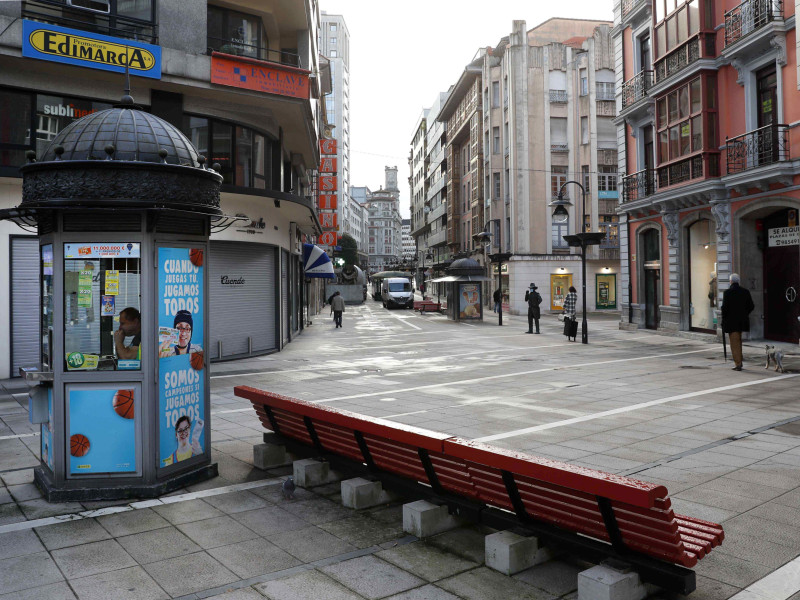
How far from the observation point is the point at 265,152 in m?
18.9

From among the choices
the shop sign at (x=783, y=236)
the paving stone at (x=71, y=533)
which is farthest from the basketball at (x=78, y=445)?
the shop sign at (x=783, y=236)

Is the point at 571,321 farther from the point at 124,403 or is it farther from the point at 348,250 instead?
the point at 348,250

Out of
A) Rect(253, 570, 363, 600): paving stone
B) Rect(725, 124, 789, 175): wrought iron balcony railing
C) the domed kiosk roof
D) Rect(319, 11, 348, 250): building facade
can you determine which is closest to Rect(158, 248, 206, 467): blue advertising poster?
the domed kiosk roof

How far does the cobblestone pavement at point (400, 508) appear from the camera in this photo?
13.3 ft

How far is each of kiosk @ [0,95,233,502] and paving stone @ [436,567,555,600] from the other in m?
3.03

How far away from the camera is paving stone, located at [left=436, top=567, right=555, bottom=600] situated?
12.5 feet

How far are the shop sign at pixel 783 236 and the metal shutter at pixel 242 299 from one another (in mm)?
14804

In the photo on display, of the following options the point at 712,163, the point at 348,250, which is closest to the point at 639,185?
the point at 712,163

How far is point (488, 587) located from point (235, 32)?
693 inches

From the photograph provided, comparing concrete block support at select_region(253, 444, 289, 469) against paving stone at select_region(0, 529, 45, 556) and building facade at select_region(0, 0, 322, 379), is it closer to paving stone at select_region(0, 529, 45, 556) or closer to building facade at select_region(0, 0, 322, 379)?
paving stone at select_region(0, 529, 45, 556)

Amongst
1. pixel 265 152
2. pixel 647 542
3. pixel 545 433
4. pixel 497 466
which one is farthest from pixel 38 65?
pixel 647 542

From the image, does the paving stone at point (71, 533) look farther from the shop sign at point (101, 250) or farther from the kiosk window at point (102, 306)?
the shop sign at point (101, 250)

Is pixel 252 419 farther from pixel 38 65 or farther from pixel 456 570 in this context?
pixel 38 65

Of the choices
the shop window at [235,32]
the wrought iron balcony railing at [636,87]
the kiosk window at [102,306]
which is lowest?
the kiosk window at [102,306]
